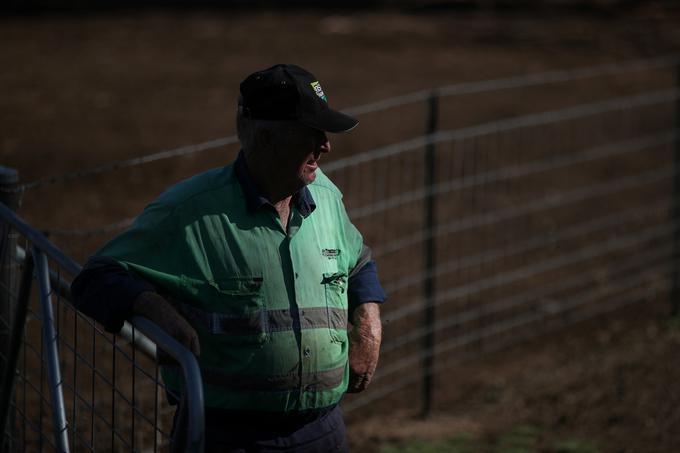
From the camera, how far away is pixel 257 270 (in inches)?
130

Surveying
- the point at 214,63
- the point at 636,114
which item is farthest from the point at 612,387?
the point at 214,63

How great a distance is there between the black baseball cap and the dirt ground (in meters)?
3.14

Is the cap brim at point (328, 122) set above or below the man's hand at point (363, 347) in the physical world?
above

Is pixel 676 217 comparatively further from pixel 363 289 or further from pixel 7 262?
pixel 7 262

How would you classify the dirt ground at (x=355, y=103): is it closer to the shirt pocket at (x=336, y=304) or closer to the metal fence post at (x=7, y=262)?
the metal fence post at (x=7, y=262)

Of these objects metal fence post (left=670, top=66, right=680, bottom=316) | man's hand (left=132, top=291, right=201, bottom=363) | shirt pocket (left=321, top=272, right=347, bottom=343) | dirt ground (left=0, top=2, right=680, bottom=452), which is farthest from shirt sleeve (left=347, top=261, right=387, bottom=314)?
metal fence post (left=670, top=66, right=680, bottom=316)

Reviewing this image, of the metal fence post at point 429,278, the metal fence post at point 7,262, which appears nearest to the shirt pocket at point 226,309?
the metal fence post at point 7,262

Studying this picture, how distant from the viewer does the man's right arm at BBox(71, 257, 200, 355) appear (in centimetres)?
303

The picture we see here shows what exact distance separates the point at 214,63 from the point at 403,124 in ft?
11.5

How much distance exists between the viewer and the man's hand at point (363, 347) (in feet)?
11.7

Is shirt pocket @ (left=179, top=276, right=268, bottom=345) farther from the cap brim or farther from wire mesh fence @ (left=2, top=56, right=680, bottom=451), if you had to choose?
wire mesh fence @ (left=2, top=56, right=680, bottom=451)

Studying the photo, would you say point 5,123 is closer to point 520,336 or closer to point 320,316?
point 520,336

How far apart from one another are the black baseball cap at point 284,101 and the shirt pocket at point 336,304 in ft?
1.41

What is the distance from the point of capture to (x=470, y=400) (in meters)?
6.89
